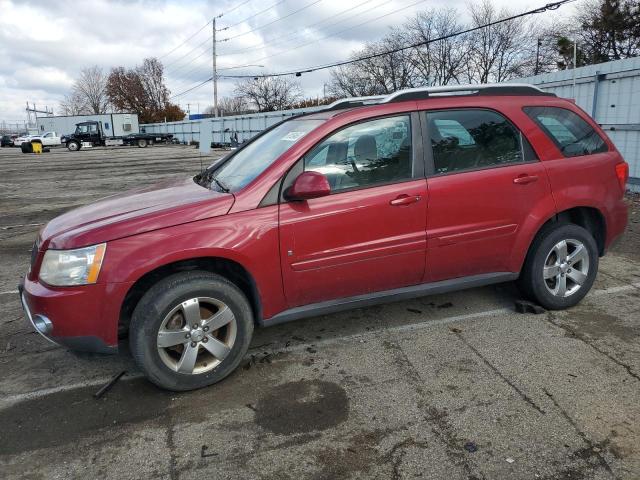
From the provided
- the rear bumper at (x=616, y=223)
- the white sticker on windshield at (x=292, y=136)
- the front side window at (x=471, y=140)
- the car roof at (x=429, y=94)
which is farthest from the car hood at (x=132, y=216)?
the rear bumper at (x=616, y=223)

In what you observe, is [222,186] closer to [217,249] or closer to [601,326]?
[217,249]

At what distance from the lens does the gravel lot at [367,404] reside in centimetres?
244

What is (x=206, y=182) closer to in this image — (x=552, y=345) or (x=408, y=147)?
(x=408, y=147)

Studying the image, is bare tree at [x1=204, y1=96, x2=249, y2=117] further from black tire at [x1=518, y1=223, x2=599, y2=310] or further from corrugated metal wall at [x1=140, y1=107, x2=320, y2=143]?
black tire at [x1=518, y1=223, x2=599, y2=310]

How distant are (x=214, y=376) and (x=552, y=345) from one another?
95.9 inches

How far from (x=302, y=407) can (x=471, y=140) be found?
2324mm

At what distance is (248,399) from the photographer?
302 cm

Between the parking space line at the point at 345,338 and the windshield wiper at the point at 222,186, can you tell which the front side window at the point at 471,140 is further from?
the windshield wiper at the point at 222,186

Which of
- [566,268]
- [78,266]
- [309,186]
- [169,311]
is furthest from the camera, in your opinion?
Result: [566,268]

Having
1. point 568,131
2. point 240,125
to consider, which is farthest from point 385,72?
point 568,131

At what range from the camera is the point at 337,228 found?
10.7ft

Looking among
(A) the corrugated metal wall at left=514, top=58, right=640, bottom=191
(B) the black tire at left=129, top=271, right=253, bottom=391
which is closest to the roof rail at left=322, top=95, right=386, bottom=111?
(B) the black tire at left=129, top=271, right=253, bottom=391

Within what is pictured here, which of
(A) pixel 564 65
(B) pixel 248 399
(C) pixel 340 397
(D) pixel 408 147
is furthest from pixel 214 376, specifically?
(A) pixel 564 65

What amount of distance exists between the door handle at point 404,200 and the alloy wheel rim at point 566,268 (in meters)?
1.37
